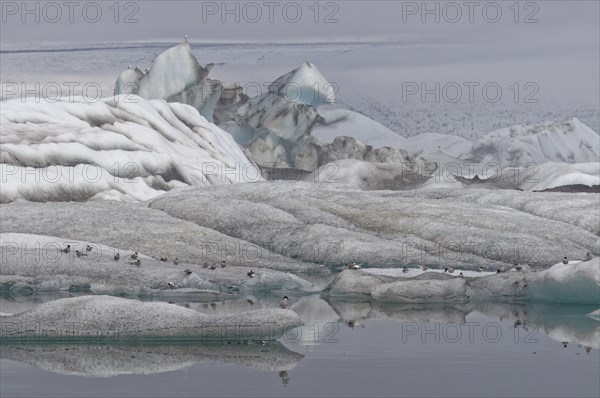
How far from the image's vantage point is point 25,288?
2549 inches

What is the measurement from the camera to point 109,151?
110 meters

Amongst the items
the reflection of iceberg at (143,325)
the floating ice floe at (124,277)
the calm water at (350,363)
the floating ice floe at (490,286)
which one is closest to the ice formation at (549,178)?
the floating ice floe at (490,286)

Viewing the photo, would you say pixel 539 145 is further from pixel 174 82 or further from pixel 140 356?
pixel 140 356

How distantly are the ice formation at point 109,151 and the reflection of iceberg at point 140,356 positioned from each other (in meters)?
55.5

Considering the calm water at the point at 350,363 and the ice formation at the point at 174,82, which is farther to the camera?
the ice formation at the point at 174,82

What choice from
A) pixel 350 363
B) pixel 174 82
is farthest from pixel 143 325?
pixel 174 82

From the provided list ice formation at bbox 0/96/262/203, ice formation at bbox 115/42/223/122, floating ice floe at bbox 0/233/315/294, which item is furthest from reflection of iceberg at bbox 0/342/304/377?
ice formation at bbox 115/42/223/122

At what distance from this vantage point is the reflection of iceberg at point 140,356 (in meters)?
40.1

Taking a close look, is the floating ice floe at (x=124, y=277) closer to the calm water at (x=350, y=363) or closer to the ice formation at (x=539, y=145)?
the calm water at (x=350, y=363)

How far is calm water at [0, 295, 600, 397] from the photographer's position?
3662cm

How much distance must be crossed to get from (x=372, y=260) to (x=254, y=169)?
54291mm

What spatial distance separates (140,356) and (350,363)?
770 centimetres

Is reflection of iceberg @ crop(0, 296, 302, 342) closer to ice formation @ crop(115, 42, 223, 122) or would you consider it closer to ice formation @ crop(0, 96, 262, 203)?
ice formation @ crop(0, 96, 262, 203)

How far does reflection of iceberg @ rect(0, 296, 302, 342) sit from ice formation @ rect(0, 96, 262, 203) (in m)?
52.8
